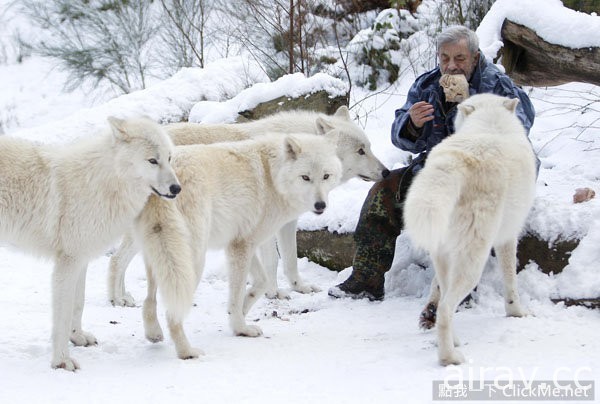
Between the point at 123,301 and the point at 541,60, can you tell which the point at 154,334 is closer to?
A: the point at 123,301

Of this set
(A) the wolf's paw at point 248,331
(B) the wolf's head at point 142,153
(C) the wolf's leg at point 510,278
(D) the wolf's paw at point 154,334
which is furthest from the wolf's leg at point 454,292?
(D) the wolf's paw at point 154,334

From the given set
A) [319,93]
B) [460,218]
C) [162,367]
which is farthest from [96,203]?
[319,93]

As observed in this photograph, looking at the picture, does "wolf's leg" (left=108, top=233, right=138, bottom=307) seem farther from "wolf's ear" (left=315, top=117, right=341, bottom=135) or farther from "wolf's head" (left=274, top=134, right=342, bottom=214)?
"wolf's ear" (left=315, top=117, right=341, bottom=135)

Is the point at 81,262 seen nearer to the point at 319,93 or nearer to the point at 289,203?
the point at 289,203

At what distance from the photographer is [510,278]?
4.13 metres

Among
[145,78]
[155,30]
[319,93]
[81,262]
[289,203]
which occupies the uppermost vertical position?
[155,30]

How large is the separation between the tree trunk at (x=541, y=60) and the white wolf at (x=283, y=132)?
1.97 m

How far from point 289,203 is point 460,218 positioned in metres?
1.33

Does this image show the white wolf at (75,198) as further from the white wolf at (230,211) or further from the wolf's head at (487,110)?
the wolf's head at (487,110)

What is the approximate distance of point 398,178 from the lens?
478cm

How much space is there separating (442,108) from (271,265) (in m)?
1.78

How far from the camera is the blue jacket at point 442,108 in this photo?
474 cm

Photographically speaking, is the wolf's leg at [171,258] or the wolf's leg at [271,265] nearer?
the wolf's leg at [171,258]

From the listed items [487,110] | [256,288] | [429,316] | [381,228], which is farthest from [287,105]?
[429,316]
